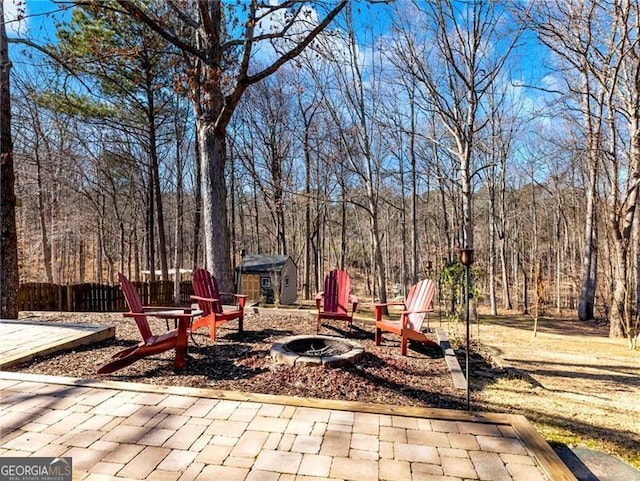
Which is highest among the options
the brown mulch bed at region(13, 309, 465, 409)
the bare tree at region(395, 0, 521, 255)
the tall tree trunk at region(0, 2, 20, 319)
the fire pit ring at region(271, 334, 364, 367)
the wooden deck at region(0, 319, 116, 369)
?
the bare tree at region(395, 0, 521, 255)

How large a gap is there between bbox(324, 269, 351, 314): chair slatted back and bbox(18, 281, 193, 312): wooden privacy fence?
286 inches

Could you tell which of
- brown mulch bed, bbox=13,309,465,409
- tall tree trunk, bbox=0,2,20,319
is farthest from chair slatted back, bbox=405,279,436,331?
tall tree trunk, bbox=0,2,20,319

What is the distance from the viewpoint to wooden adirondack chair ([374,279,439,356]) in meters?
3.76

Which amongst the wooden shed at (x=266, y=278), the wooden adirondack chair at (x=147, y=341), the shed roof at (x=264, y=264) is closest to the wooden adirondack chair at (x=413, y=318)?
the wooden adirondack chair at (x=147, y=341)

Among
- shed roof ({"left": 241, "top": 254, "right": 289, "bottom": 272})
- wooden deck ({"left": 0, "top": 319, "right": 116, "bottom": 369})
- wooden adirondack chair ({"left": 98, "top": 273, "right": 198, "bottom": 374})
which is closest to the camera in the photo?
wooden adirondack chair ({"left": 98, "top": 273, "right": 198, "bottom": 374})

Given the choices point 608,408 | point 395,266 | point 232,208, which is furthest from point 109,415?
point 395,266

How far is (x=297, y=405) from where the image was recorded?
2312mm

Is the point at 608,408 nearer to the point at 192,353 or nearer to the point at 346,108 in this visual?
the point at 192,353

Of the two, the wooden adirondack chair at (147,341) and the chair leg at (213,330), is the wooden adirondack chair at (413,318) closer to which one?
the chair leg at (213,330)

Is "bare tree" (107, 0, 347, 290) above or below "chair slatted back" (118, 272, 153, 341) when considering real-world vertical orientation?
above

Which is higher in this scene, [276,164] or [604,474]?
[276,164]

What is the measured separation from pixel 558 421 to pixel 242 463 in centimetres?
236

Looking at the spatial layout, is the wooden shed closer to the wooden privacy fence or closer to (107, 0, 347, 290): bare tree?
the wooden privacy fence

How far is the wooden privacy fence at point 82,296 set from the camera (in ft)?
31.5
